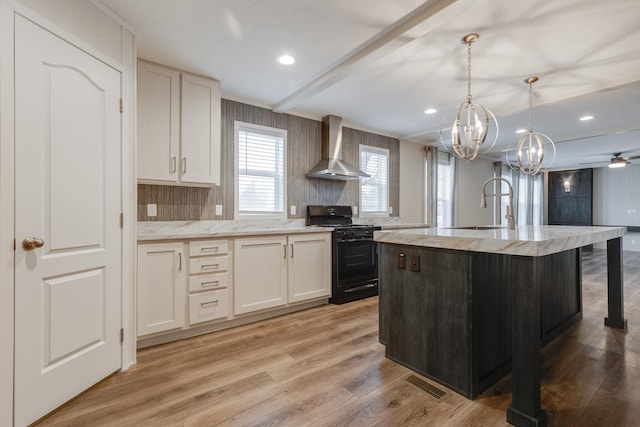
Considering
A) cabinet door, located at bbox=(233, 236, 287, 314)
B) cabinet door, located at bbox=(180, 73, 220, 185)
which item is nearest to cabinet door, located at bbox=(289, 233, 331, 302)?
cabinet door, located at bbox=(233, 236, 287, 314)

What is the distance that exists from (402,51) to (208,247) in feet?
8.03

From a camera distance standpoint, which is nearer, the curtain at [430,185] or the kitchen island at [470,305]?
the kitchen island at [470,305]

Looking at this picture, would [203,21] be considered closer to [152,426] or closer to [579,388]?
[152,426]

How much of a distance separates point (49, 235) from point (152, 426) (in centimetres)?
118

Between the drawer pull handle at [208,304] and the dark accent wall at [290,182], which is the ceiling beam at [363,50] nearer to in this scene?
the dark accent wall at [290,182]

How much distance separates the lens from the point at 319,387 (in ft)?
6.38

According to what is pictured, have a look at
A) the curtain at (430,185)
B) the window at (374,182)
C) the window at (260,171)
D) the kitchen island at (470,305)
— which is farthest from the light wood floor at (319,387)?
the curtain at (430,185)

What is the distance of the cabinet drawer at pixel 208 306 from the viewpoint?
2742 millimetres

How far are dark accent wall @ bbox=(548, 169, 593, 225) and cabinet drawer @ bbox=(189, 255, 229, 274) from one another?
35.1 feet

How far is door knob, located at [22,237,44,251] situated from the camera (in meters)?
1.58

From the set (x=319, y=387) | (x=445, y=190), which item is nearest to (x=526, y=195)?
(x=445, y=190)

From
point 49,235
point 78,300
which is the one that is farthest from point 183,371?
point 49,235

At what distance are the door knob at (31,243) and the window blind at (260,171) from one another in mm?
2090

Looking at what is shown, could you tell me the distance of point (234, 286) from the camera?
2.99 metres
